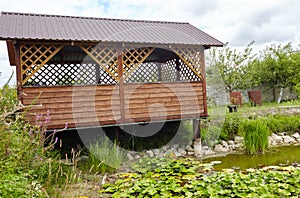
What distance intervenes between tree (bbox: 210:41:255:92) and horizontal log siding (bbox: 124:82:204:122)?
8499 millimetres

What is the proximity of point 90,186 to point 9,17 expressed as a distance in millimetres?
4737

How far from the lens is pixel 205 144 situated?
24.6 feet

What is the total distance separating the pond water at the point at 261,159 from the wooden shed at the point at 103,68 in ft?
4.31

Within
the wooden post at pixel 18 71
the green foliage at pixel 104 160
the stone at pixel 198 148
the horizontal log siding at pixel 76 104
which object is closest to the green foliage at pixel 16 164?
the green foliage at pixel 104 160

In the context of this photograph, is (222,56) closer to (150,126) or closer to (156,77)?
(156,77)

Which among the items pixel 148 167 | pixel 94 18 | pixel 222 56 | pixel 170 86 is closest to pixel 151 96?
pixel 170 86

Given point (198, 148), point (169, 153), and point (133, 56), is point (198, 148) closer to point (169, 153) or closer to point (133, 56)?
point (169, 153)

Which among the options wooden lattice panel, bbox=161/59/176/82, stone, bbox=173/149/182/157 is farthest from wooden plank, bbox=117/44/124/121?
wooden lattice panel, bbox=161/59/176/82

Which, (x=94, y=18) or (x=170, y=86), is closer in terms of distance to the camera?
(x=170, y=86)

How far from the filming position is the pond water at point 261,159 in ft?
→ 18.5

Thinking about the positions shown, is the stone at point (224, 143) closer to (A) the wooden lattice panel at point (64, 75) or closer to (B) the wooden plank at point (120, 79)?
(B) the wooden plank at point (120, 79)

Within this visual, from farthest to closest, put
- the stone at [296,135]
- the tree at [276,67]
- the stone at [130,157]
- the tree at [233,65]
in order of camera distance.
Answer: the tree at [233,65], the tree at [276,67], the stone at [296,135], the stone at [130,157]

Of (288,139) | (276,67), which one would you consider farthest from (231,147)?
(276,67)

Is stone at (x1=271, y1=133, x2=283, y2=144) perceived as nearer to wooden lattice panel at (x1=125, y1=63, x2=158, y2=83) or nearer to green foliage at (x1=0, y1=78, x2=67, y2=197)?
wooden lattice panel at (x1=125, y1=63, x2=158, y2=83)
